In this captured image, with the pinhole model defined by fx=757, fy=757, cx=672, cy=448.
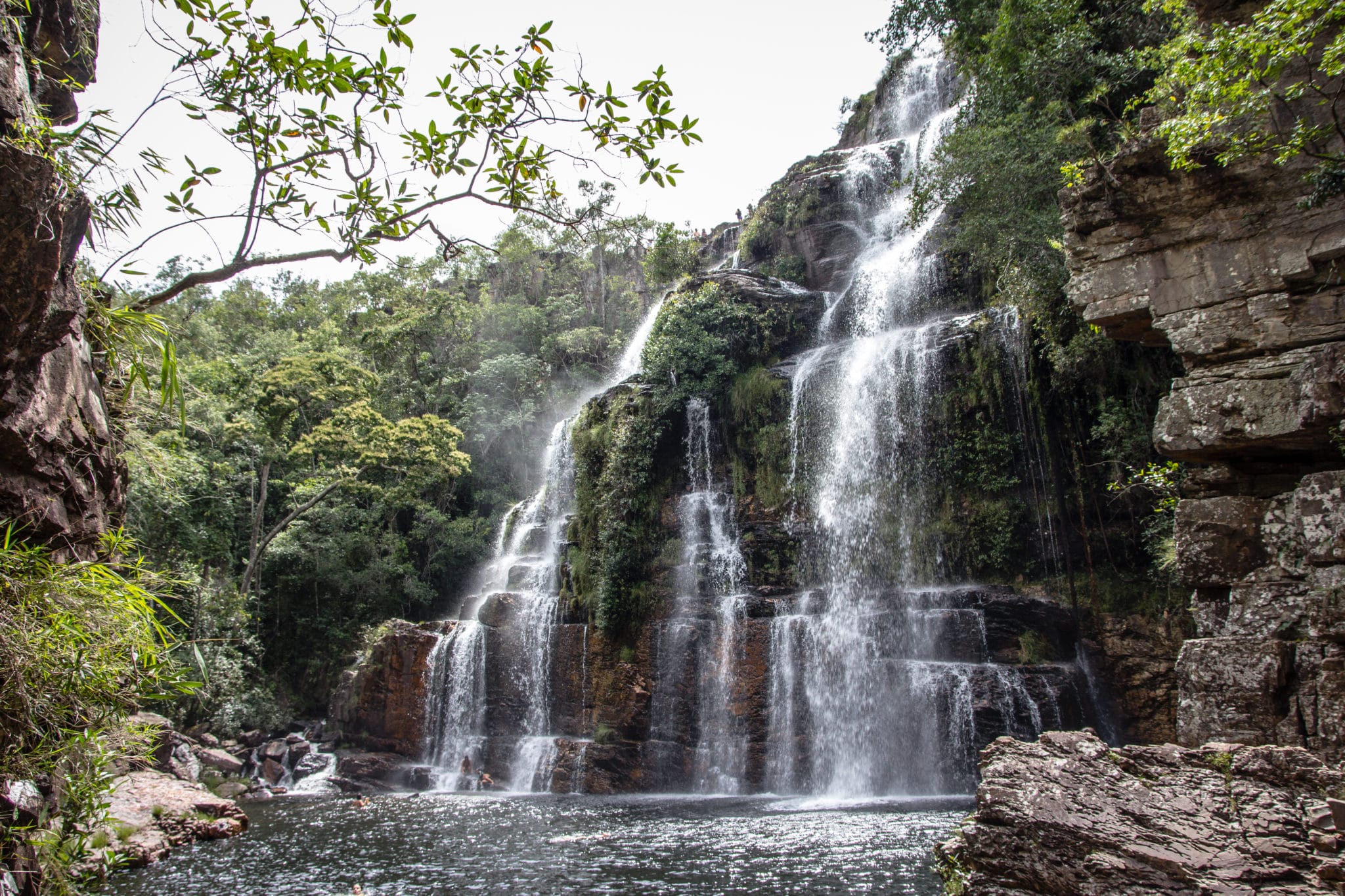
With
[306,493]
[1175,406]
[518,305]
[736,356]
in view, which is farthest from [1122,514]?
[518,305]

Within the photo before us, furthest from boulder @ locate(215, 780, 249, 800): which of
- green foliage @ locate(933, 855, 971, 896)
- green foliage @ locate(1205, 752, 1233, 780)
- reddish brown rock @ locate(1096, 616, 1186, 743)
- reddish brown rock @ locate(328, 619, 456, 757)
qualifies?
green foliage @ locate(1205, 752, 1233, 780)

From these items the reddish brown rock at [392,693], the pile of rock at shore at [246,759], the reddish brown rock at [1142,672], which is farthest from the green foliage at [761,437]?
the pile of rock at shore at [246,759]

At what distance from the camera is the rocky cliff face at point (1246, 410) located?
5.52 meters

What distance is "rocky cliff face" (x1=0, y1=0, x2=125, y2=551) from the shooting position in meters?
2.85

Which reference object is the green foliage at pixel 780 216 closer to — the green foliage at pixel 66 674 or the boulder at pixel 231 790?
the boulder at pixel 231 790

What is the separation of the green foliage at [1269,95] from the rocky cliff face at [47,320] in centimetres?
736

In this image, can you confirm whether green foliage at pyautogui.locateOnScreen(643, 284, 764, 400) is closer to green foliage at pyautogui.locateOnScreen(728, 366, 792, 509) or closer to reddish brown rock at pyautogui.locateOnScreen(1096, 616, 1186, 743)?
green foliage at pyautogui.locateOnScreen(728, 366, 792, 509)

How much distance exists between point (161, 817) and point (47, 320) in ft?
Result: 32.1

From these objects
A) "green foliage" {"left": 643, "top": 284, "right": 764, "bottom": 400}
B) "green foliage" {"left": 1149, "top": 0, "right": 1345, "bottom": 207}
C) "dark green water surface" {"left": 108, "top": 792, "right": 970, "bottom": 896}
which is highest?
"green foliage" {"left": 643, "top": 284, "right": 764, "bottom": 400}

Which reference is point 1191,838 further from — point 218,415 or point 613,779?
point 218,415

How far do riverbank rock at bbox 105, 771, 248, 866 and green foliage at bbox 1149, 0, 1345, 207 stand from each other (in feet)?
40.9

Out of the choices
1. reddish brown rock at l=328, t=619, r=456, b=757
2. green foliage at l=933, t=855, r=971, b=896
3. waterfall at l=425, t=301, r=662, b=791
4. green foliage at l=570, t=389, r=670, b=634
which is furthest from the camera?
reddish brown rock at l=328, t=619, r=456, b=757

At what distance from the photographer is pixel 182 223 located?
3.53 metres

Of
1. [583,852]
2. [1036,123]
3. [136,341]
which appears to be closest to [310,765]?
[583,852]
